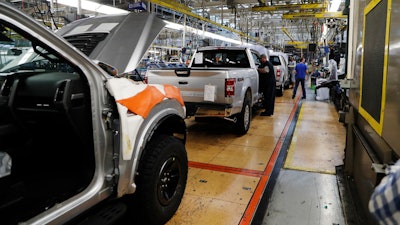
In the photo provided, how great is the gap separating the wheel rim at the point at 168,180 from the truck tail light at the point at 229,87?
2.62m

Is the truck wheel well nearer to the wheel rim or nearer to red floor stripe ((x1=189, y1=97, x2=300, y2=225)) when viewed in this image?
the wheel rim

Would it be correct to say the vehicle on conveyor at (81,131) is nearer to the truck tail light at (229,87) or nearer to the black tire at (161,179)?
the black tire at (161,179)

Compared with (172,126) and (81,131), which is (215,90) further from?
(81,131)

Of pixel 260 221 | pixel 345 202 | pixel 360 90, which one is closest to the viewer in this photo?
pixel 360 90

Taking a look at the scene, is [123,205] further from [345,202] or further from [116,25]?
[345,202]

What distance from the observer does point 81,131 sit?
7.07 ft

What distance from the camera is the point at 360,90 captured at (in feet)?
9.14

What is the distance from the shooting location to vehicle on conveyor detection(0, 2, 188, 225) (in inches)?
76.7

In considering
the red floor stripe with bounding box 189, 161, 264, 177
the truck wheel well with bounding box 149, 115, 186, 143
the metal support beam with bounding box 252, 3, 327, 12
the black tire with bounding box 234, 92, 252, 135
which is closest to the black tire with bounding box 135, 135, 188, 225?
the truck wheel well with bounding box 149, 115, 186, 143

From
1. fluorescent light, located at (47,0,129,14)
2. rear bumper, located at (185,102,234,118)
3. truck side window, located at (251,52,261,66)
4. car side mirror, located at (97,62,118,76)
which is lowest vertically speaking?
rear bumper, located at (185,102,234,118)

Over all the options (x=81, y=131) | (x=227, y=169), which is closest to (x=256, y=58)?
(x=227, y=169)

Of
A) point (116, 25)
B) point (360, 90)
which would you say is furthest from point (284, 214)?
point (116, 25)

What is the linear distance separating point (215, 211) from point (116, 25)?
216cm

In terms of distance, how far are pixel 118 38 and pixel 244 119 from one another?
397 centimetres
